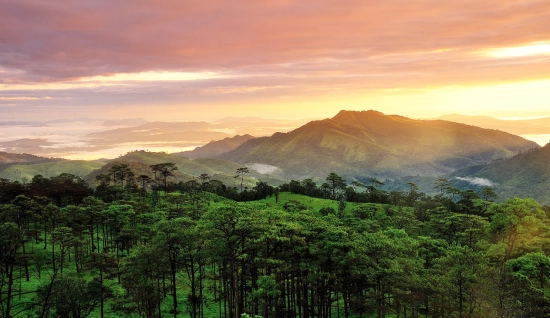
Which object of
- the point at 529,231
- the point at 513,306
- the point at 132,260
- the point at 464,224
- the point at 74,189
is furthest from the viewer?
→ the point at 74,189

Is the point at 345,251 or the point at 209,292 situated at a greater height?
the point at 345,251

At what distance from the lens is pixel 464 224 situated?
10269 centimetres

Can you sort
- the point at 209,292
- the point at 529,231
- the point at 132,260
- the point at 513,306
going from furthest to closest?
the point at 209,292
the point at 529,231
the point at 132,260
the point at 513,306

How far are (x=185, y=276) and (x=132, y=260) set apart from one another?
30.8 metres

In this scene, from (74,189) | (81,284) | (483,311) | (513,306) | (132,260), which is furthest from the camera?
(74,189)

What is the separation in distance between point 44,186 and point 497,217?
158 m

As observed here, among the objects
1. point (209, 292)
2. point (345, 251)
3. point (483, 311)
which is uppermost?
point (345, 251)

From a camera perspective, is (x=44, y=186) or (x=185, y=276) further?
(x=44, y=186)

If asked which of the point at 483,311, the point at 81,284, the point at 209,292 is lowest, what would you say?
the point at 209,292

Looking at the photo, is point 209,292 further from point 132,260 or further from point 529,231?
point 529,231

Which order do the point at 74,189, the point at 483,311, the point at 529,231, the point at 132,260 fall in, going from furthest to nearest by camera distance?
the point at 74,189
the point at 529,231
the point at 132,260
the point at 483,311

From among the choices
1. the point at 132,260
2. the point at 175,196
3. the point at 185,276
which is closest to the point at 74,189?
the point at 175,196

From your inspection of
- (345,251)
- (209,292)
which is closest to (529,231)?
(345,251)

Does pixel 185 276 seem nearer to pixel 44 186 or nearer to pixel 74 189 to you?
pixel 74 189
